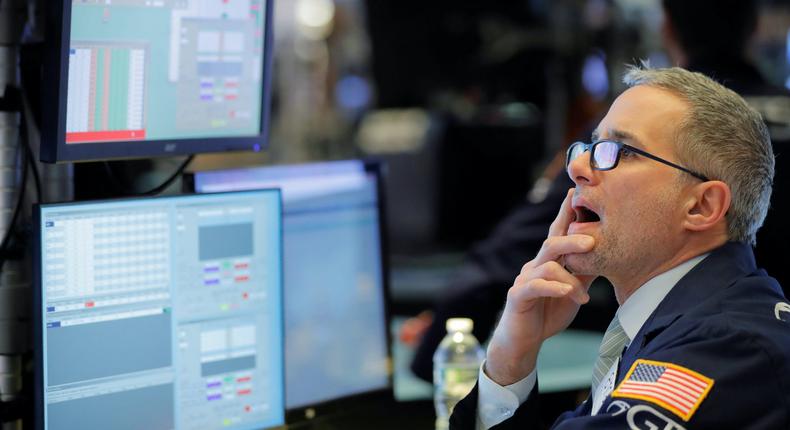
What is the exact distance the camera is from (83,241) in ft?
5.38

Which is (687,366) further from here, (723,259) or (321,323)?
(321,323)

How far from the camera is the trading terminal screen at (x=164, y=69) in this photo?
1649mm

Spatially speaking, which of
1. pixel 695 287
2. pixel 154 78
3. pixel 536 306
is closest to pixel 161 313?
pixel 154 78

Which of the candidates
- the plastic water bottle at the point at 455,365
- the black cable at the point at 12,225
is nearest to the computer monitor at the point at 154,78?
the black cable at the point at 12,225

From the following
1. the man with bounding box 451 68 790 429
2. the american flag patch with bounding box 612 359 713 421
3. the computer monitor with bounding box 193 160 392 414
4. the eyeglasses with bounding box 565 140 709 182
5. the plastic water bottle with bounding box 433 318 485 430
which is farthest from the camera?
the plastic water bottle with bounding box 433 318 485 430

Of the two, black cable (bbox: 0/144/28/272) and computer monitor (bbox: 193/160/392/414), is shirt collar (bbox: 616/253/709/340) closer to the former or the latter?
computer monitor (bbox: 193/160/392/414)

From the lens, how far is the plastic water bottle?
2244mm

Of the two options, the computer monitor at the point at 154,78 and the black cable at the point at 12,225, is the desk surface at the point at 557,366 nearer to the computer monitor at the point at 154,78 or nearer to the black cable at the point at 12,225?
the computer monitor at the point at 154,78

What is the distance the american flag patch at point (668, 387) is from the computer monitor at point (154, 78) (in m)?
0.82

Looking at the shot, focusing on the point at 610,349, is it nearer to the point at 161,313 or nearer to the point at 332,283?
the point at 332,283

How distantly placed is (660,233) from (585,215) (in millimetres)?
157

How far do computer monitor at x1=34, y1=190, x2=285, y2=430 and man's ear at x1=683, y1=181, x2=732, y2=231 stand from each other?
0.69 m

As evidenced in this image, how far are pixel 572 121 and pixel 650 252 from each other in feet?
12.6

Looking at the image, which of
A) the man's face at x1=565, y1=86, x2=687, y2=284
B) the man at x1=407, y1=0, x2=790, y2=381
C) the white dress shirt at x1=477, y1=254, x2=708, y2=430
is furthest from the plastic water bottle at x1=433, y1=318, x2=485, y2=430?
the man's face at x1=565, y1=86, x2=687, y2=284
